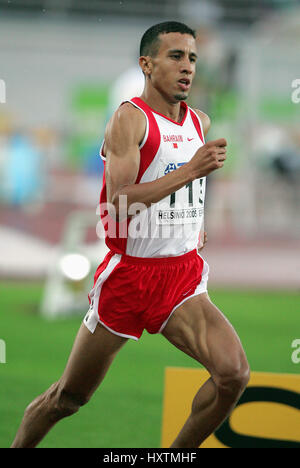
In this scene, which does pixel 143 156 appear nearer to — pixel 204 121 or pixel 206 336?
pixel 204 121

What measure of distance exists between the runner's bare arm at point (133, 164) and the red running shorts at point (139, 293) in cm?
34

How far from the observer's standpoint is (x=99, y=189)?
676 inches

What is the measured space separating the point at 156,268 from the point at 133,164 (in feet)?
1.71

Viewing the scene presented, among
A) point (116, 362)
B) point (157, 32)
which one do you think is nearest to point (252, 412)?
point (157, 32)

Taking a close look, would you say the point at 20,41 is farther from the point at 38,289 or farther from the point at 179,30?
the point at 179,30

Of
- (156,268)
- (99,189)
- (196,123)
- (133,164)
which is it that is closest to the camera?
(133,164)

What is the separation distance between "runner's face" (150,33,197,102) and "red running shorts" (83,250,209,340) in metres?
0.79

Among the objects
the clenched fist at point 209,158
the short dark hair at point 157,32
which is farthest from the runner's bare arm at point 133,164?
the short dark hair at point 157,32

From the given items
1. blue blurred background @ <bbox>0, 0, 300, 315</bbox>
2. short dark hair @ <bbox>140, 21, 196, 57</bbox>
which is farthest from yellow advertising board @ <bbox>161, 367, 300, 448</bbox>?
blue blurred background @ <bbox>0, 0, 300, 315</bbox>

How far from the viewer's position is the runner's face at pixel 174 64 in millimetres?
3629

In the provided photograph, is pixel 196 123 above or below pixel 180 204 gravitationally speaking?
above

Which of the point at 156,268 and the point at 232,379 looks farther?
the point at 156,268
